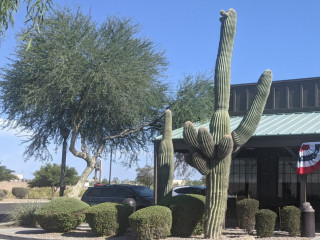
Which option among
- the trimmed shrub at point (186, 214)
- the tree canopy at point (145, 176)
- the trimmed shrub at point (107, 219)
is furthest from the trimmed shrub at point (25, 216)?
the tree canopy at point (145, 176)

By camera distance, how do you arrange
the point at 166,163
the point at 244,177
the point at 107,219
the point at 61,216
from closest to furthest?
the point at 107,219
the point at 61,216
the point at 166,163
the point at 244,177

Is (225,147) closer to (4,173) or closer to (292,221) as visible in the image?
(292,221)

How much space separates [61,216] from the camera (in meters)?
15.0

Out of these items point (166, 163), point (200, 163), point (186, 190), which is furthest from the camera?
point (186, 190)

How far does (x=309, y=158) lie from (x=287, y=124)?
2.75 metres

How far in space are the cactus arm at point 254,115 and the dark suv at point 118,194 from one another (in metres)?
7.58

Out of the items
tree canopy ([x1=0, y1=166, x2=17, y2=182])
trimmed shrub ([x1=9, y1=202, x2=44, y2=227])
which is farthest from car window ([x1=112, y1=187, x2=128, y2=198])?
tree canopy ([x1=0, y1=166, x2=17, y2=182])

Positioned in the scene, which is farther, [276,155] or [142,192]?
[142,192]

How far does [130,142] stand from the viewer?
2617 cm

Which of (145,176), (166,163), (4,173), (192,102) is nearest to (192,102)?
(192,102)

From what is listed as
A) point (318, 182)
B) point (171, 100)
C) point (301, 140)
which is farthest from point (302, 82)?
point (171, 100)

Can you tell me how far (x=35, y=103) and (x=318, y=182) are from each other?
38.6 ft

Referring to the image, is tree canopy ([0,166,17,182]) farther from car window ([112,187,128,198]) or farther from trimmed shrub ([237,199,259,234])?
trimmed shrub ([237,199,259,234])

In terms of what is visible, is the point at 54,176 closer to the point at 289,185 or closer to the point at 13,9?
the point at 289,185
